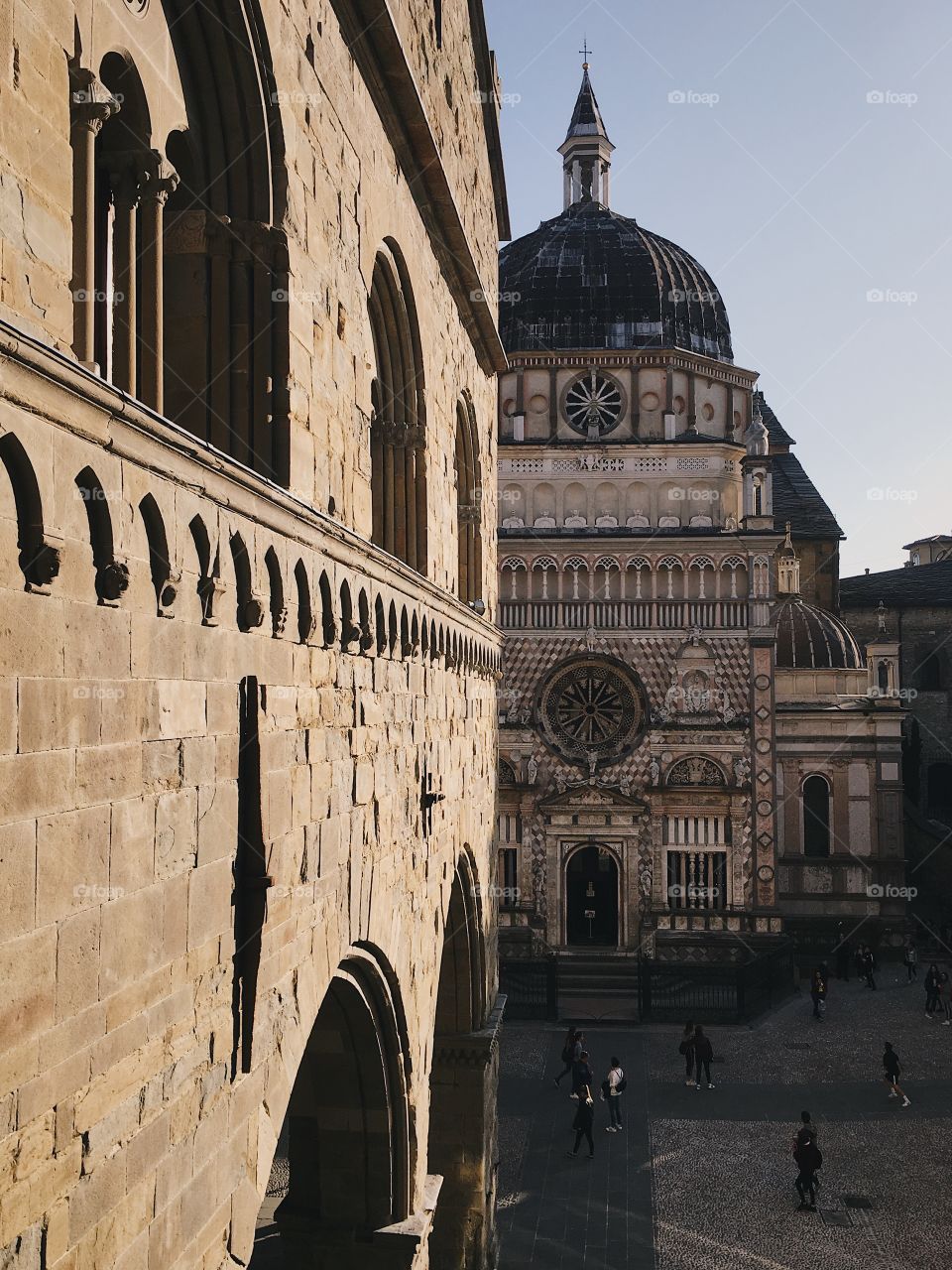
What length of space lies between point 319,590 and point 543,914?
85.3 ft

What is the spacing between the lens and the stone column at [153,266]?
16.2 feet

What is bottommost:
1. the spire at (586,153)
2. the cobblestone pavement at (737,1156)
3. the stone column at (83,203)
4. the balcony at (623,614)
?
the cobblestone pavement at (737,1156)

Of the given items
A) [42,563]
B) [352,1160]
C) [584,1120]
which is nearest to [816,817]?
[584,1120]

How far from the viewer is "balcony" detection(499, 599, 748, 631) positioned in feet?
105

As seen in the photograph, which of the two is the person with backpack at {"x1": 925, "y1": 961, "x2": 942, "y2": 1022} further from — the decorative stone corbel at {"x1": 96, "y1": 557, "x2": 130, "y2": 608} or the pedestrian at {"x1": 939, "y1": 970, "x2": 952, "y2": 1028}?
the decorative stone corbel at {"x1": 96, "y1": 557, "x2": 130, "y2": 608}

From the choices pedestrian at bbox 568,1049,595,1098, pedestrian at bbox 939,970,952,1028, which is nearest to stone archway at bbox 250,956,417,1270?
pedestrian at bbox 568,1049,595,1098

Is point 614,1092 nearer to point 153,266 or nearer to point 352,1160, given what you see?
point 352,1160

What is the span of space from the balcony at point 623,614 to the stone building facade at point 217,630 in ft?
70.0

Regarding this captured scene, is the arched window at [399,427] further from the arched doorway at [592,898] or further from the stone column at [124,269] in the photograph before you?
the arched doorway at [592,898]

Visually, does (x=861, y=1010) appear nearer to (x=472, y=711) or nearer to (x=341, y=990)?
(x=472, y=711)

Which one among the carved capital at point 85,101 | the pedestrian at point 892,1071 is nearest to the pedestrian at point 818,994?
the pedestrian at point 892,1071

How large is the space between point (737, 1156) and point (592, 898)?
12.9 metres

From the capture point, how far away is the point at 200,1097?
4.97 meters

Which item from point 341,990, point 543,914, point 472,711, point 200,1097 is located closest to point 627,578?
point 543,914
